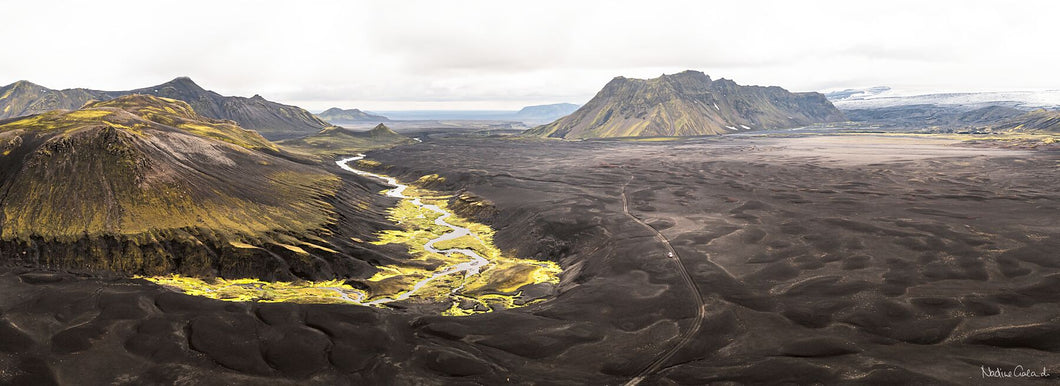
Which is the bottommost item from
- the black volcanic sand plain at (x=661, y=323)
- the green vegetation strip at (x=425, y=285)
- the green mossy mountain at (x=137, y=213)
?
the green vegetation strip at (x=425, y=285)

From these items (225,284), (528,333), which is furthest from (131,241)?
(528,333)

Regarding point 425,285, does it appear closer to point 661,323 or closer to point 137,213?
point 661,323
